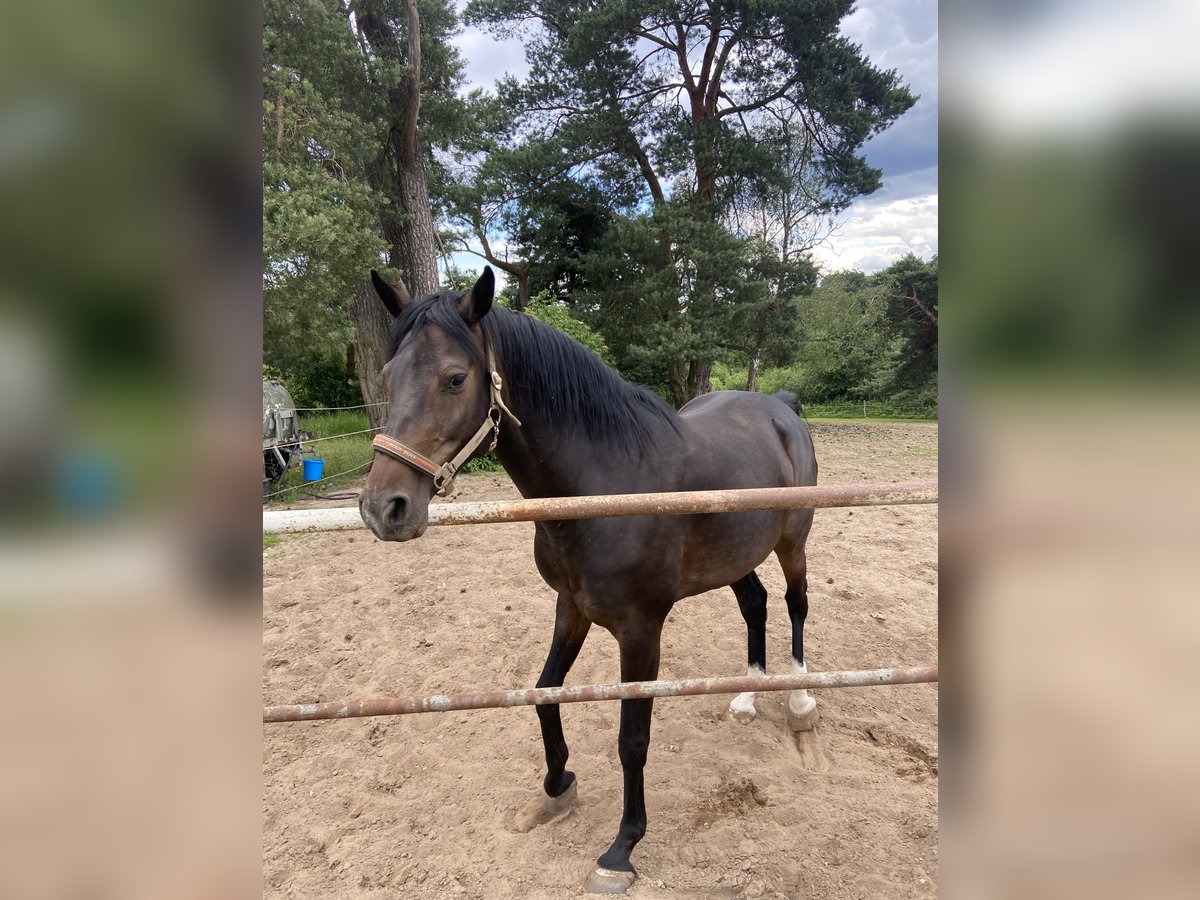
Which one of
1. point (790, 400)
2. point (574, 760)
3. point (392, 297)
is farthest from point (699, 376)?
point (392, 297)

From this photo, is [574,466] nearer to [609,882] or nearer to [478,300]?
[478,300]

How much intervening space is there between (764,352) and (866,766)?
42.6ft

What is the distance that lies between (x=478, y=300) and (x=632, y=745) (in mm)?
1621

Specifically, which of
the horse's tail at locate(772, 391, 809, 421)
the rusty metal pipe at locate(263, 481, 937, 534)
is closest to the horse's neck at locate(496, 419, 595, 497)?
the rusty metal pipe at locate(263, 481, 937, 534)

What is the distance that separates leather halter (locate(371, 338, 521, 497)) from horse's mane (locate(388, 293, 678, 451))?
0.23 ft

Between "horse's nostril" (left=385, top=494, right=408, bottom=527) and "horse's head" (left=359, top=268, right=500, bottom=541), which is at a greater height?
"horse's head" (left=359, top=268, right=500, bottom=541)

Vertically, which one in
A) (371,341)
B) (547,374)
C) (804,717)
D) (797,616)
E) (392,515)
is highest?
(371,341)

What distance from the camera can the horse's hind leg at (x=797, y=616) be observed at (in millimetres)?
2739

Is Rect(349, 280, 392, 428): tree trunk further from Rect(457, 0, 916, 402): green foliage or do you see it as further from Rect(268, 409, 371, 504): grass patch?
Rect(457, 0, 916, 402): green foliage

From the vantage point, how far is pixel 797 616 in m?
3.15

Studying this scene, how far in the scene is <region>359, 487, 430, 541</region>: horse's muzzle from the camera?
1.40 meters
